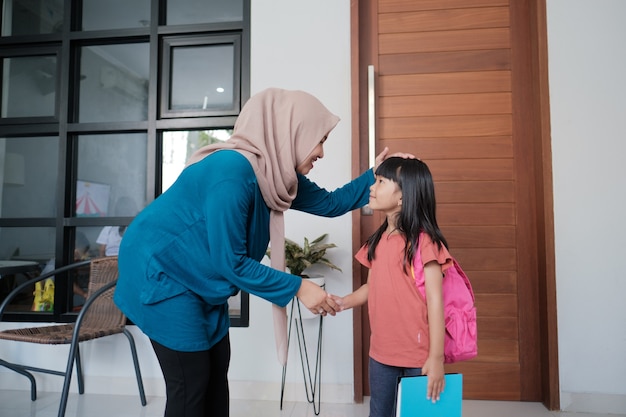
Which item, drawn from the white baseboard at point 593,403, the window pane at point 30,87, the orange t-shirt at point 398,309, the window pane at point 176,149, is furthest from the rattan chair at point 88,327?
the white baseboard at point 593,403

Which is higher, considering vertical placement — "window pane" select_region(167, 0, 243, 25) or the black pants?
"window pane" select_region(167, 0, 243, 25)

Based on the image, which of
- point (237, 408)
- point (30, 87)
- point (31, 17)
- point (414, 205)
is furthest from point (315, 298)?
point (31, 17)

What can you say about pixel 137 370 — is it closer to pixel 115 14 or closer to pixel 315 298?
pixel 315 298

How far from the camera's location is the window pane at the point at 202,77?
2607 millimetres

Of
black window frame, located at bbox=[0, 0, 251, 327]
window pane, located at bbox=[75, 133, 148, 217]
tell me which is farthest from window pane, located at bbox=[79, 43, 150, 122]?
window pane, located at bbox=[75, 133, 148, 217]

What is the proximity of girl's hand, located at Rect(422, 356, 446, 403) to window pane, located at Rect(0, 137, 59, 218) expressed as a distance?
252 cm

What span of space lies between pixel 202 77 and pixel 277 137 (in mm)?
1568

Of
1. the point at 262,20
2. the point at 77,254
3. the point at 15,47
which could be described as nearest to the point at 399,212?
the point at 262,20

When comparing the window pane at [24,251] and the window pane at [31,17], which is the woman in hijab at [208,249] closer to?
the window pane at [24,251]

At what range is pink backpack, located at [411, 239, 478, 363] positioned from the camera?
1.34 metres

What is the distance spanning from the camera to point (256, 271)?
1144mm

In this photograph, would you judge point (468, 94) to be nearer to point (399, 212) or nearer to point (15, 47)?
point (399, 212)

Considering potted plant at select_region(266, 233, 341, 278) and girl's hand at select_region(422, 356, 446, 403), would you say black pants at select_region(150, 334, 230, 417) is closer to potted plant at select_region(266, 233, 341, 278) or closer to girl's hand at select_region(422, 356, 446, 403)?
girl's hand at select_region(422, 356, 446, 403)

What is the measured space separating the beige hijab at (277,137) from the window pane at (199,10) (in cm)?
161
